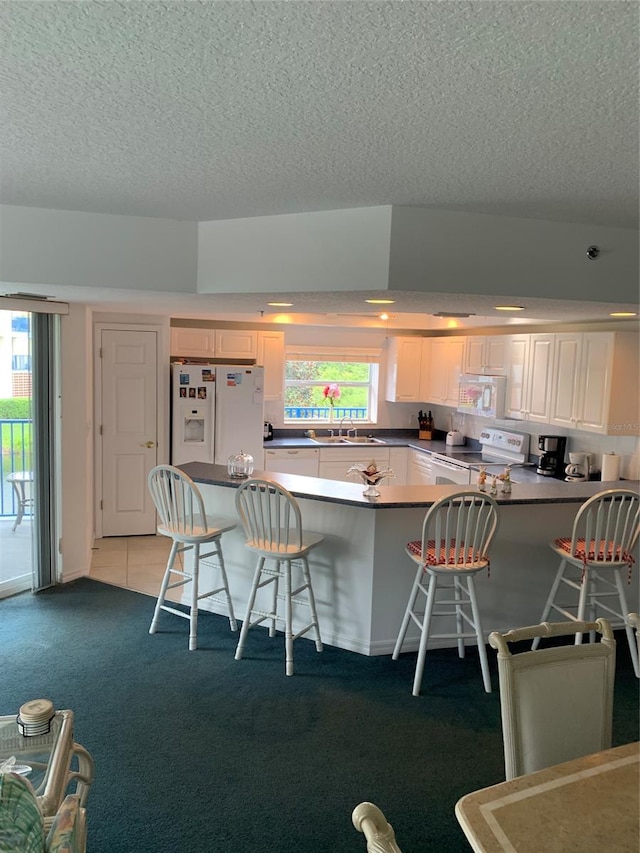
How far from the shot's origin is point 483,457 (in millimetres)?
6500

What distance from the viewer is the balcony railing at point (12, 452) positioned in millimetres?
4625

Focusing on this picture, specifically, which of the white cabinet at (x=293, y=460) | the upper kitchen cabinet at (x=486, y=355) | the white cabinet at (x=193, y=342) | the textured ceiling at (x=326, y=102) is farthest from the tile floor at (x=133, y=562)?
the upper kitchen cabinet at (x=486, y=355)

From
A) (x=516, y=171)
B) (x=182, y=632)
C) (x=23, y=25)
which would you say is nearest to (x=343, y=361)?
(x=182, y=632)

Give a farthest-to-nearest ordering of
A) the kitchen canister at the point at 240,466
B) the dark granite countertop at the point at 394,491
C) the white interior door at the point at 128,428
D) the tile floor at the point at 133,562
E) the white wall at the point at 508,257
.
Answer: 1. the white interior door at the point at 128,428
2. the tile floor at the point at 133,562
3. the kitchen canister at the point at 240,466
4. the dark granite countertop at the point at 394,491
5. the white wall at the point at 508,257

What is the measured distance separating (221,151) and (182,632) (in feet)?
9.97

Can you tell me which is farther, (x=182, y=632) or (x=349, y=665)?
(x=182, y=632)

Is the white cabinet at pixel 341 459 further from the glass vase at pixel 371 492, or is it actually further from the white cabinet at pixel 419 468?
the glass vase at pixel 371 492

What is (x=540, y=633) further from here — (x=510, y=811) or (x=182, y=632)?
(x=182, y=632)

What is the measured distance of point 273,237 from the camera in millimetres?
3084

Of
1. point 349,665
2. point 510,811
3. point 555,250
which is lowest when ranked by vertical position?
point 349,665

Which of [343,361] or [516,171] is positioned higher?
[516,171]

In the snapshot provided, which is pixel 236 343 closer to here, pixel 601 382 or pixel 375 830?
pixel 601 382

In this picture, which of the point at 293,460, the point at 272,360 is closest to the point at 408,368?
the point at 272,360

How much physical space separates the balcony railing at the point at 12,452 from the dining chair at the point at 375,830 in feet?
13.5
